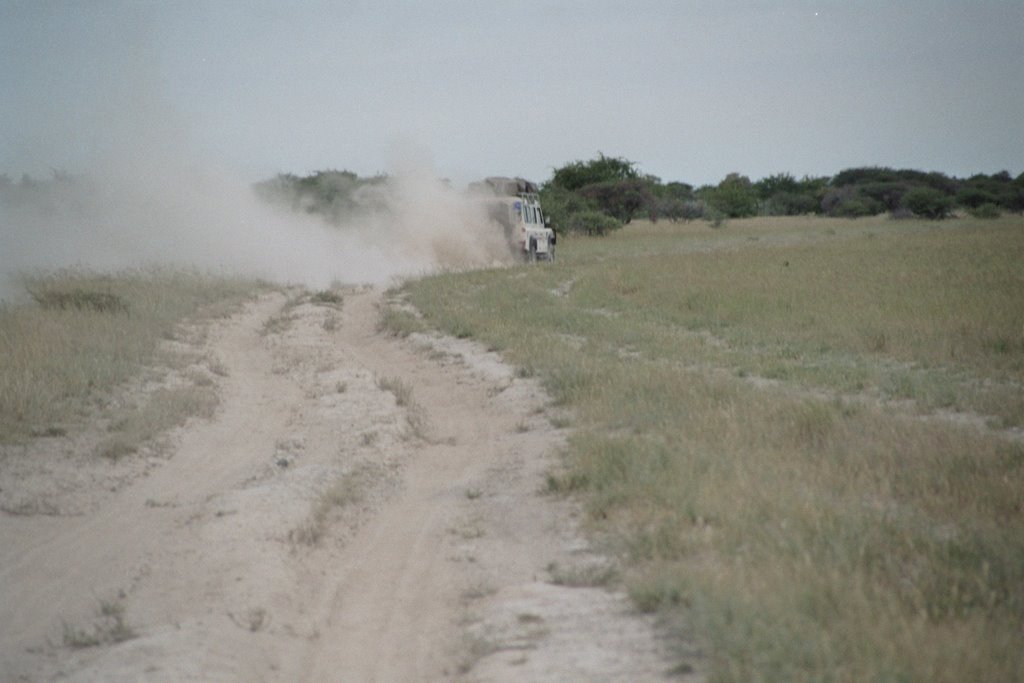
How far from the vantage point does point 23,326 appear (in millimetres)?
15438

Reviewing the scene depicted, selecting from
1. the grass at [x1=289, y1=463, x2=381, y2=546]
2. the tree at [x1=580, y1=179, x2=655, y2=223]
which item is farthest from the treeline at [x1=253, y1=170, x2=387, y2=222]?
the grass at [x1=289, y1=463, x2=381, y2=546]

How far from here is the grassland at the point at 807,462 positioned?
15.4 feet

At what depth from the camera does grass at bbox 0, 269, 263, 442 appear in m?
10.9

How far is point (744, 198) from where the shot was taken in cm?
9138

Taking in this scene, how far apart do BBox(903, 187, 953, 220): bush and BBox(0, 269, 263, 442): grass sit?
57.5 meters

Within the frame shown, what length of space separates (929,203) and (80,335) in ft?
217

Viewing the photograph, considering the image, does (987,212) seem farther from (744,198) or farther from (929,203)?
(744,198)

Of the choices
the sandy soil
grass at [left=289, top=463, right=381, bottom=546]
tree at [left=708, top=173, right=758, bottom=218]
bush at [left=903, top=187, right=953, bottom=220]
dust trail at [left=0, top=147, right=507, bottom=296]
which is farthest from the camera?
tree at [left=708, top=173, right=758, bottom=218]

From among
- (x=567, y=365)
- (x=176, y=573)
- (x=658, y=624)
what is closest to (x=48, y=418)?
(x=176, y=573)

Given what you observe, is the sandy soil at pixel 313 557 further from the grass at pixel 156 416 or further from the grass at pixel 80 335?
the grass at pixel 80 335

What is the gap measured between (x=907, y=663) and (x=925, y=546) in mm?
1969

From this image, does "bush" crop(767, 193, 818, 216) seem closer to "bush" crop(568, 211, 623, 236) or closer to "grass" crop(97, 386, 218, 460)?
"bush" crop(568, 211, 623, 236)

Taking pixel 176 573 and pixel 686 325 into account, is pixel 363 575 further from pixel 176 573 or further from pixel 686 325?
pixel 686 325

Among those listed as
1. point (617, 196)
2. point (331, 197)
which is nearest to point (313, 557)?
point (331, 197)
